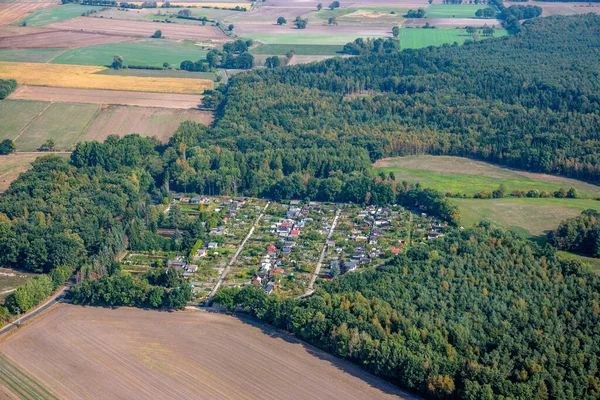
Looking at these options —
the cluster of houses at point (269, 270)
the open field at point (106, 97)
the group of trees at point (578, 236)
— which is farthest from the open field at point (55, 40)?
the group of trees at point (578, 236)

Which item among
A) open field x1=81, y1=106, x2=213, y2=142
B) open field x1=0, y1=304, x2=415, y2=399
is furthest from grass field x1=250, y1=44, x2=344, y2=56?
open field x1=0, y1=304, x2=415, y2=399

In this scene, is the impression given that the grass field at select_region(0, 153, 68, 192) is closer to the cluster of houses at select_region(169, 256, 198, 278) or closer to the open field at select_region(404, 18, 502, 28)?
the cluster of houses at select_region(169, 256, 198, 278)

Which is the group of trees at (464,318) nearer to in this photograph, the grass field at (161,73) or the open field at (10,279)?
the open field at (10,279)

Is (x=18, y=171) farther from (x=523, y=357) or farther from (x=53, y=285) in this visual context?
(x=523, y=357)

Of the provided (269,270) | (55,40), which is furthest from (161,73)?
(269,270)

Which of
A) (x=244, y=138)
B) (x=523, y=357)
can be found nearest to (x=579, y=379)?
(x=523, y=357)

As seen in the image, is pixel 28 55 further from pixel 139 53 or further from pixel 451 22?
pixel 451 22
